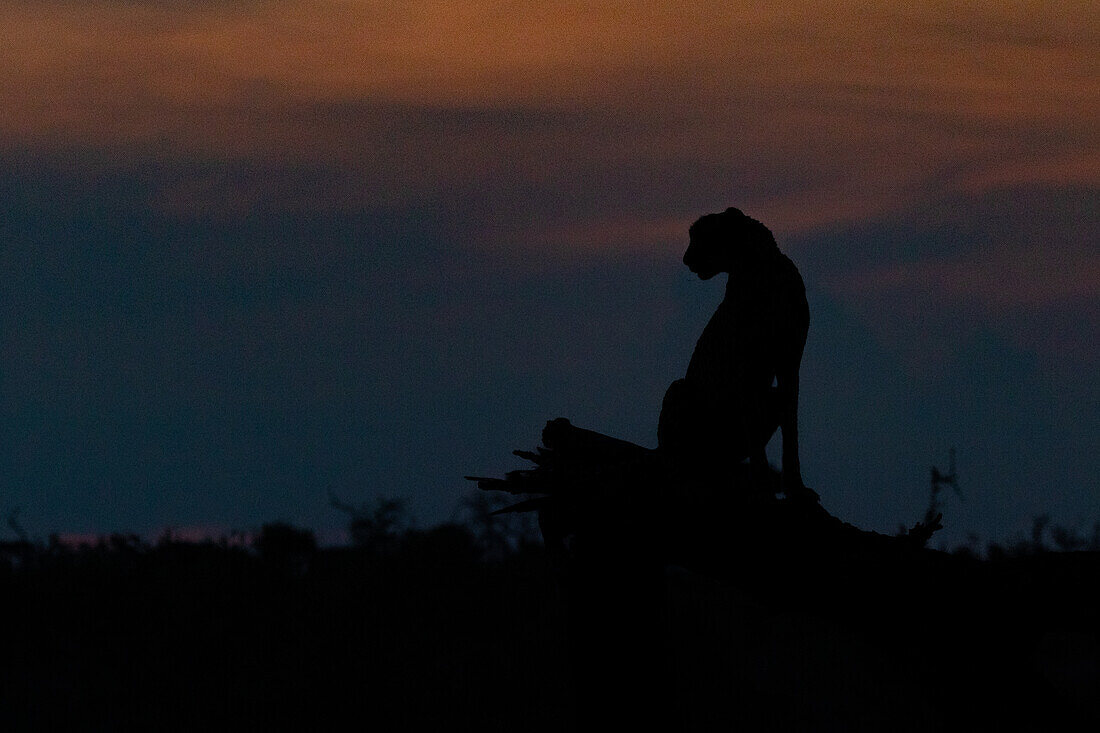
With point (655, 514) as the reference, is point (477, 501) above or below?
above

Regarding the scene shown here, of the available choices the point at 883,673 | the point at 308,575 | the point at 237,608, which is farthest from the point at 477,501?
the point at 883,673

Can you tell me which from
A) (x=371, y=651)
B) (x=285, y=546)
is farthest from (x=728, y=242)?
(x=285, y=546)

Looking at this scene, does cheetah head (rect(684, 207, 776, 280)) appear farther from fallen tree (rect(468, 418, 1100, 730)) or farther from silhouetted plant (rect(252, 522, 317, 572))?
silhouetted plant (rect(252, 522, 317, 572))

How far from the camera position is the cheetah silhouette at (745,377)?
23.8 feet

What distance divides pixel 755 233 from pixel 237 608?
66.2ft

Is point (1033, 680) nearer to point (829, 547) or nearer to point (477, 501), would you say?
point (829, 547)

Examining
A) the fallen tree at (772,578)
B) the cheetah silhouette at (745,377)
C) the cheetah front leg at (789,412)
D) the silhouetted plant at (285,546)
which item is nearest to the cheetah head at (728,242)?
the cheetah silhouette at (745,377)

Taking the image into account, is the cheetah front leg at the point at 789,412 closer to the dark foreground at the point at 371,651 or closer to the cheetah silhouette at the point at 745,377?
the cheetah silhouette at the point at 745,377

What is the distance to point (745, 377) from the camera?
7.29m

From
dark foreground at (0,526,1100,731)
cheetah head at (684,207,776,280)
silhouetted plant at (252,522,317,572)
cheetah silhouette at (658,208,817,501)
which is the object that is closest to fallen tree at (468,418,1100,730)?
cheetah silhouette at (658,208,817,501)

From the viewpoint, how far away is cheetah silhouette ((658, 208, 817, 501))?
726 cm

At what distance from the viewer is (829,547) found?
608 cm

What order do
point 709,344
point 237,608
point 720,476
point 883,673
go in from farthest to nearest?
point 237,608 < point 883,673 < point 709,344 < point 720,476

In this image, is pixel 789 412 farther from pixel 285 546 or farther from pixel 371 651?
pixel 285 546
